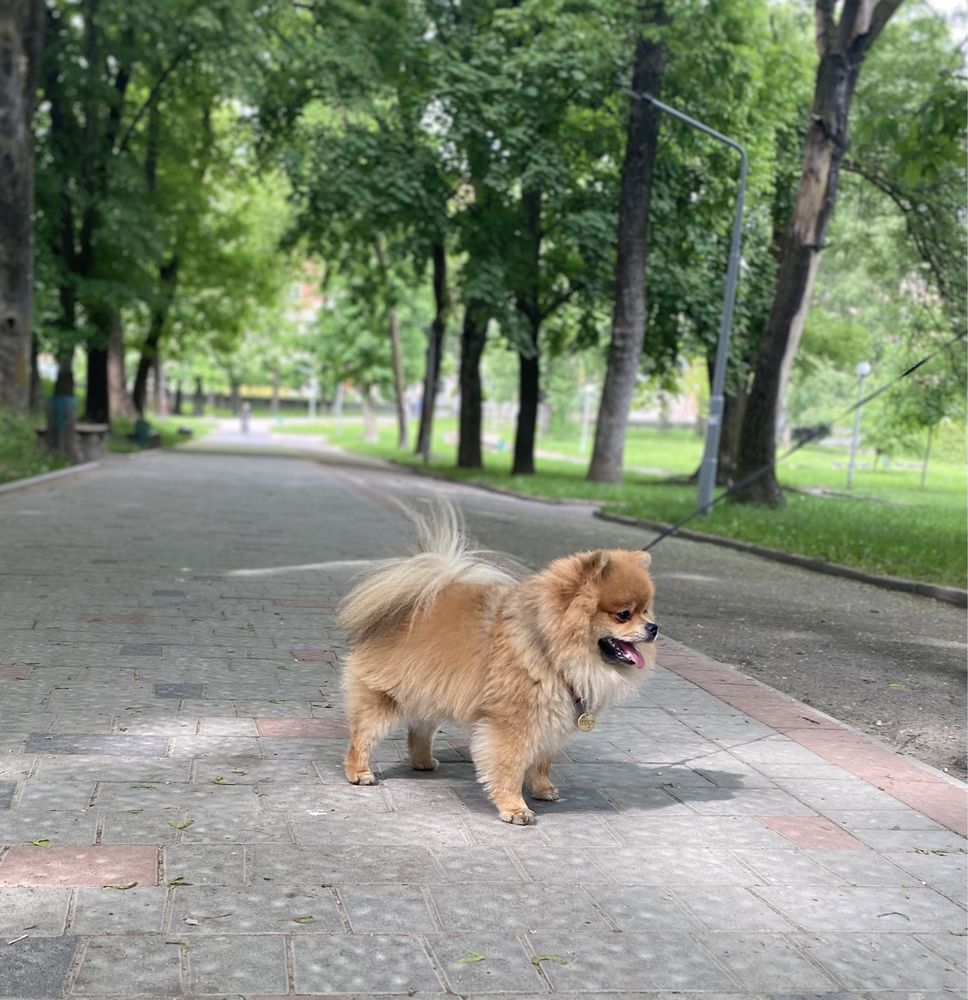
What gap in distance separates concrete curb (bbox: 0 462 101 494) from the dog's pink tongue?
51.7 feet

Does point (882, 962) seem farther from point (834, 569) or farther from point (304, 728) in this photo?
point (834, 569)

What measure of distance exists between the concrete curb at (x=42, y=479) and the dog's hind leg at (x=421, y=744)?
1465 cm

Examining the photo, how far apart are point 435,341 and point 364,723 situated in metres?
36.7

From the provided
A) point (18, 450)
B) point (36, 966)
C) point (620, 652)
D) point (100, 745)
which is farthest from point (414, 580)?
point (18, 450)

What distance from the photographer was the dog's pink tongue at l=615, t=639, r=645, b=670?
183 inches

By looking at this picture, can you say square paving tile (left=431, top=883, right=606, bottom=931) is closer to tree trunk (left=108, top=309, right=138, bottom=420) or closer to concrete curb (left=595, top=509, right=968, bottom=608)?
concrete curb (left=595, top=509, right=968, bottom=608)

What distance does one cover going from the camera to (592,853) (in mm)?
4594

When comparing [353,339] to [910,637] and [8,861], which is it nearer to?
[910,637]

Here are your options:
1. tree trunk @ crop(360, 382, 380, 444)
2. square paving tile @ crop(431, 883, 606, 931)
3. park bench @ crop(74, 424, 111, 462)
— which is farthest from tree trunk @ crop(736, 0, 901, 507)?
tree trunk @ crop(360, 382, 380, 444)

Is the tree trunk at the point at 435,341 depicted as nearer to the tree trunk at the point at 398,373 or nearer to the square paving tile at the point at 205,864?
the tree trunk at the point at 398,373

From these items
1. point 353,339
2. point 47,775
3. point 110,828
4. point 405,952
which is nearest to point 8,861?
point 110,828

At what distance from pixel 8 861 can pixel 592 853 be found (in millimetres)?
2001

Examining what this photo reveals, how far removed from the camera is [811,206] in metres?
21.4

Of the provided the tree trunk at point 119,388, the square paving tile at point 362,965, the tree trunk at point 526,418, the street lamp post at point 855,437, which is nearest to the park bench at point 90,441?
the tree trunk at point 526,418
